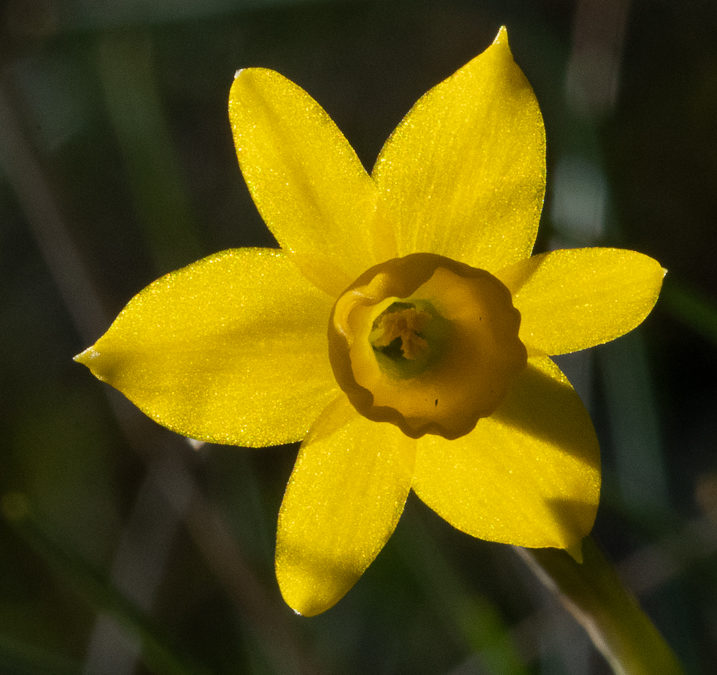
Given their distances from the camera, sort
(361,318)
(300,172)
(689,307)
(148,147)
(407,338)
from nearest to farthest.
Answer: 1. (300,172)
2. (361,318)
3. (407,338)
4. (689,307)
5. (148,147)

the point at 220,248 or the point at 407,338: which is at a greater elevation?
the point at 407,338

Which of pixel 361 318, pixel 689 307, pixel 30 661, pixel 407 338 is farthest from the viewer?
pixel 689 307

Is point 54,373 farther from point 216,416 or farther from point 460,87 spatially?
point 460,87

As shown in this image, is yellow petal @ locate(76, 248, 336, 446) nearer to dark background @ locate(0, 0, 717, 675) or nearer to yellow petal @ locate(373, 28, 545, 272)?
yellow petal @ locate(373, 28, 545, 272)

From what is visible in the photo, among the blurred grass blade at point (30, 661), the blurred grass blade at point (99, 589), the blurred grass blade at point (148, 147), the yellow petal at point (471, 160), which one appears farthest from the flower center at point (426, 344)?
the blurred grass blade at point (30, 661)

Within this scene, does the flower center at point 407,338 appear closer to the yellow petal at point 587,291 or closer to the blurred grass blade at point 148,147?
the yellow petal at point 587,291

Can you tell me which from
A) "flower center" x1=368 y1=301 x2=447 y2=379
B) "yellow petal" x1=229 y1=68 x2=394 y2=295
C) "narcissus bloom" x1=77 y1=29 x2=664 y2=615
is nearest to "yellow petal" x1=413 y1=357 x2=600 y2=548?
"narcissus bloom" x1=77 y1=29 x2=664 y2=615

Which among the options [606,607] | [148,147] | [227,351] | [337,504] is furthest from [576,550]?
[148,147]

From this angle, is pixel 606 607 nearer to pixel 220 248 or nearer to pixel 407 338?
pixel 407 338
